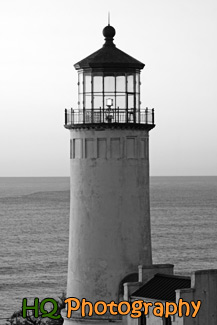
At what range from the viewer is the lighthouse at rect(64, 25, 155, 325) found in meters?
31.7

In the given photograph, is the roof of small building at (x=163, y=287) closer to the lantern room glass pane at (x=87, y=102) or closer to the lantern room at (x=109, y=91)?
the lantern room at (x=109, y=91)

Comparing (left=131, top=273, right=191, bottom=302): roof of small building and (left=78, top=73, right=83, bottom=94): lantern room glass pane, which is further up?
(left=78, top=73, right=83, bottom=94): lantern room glass pane

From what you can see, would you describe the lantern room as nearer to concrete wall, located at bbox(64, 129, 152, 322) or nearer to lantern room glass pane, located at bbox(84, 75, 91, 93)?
lantern room glass pane, located at bbox(84, 75, 91, 93)

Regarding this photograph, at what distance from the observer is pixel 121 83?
3262 cm

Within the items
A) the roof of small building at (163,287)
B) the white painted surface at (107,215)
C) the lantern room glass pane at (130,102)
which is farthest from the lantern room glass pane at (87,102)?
the roof of small building at (163,287)

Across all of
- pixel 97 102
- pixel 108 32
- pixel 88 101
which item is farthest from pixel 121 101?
pixel 108 32

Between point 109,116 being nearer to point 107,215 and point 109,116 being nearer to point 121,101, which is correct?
point 121,101

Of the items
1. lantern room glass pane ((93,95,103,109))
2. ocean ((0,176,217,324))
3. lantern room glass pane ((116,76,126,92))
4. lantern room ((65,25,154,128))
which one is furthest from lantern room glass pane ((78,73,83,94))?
ocean ((0,176,217,324))

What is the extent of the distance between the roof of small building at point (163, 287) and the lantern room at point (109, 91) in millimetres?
6055

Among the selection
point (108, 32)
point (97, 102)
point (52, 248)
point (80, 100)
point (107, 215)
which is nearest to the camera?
point (107, 215)

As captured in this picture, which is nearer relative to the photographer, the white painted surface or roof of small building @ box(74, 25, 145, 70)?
the white painted surface

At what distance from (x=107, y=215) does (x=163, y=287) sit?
3.69 meters

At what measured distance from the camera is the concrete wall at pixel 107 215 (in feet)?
104

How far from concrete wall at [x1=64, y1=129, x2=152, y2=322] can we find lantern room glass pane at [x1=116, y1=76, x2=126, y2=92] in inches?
66.7
